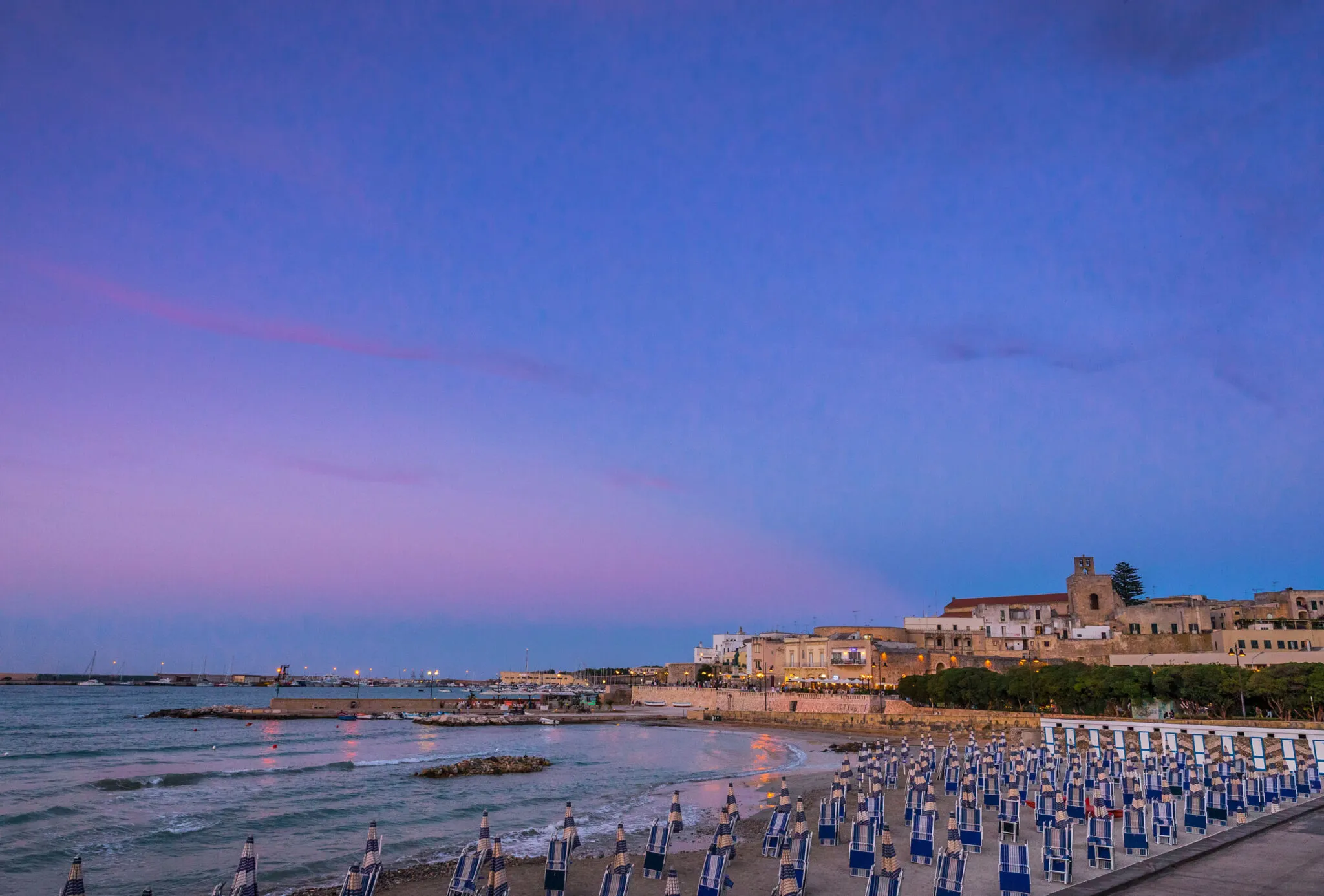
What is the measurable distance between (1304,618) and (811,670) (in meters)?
46.3

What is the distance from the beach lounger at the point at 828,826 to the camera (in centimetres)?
1912

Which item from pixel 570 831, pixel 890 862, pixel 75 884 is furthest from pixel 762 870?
pixel 75 884

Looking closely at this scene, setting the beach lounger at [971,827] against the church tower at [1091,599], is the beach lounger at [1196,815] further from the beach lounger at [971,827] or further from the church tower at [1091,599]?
the church tower at [1091,599]

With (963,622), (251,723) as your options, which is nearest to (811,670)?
(963,622)

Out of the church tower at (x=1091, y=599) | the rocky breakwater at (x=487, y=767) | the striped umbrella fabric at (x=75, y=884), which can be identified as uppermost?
the church tower at (x=1091, y=599)

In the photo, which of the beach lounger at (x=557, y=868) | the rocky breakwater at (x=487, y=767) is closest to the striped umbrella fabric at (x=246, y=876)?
the beach lounger at (x=557, y=868)

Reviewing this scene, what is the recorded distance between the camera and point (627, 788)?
36062 millimetres

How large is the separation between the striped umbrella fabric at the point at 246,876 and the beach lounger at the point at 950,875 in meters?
9.99

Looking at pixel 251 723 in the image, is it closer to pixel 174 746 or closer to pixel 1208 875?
pixel 174 746

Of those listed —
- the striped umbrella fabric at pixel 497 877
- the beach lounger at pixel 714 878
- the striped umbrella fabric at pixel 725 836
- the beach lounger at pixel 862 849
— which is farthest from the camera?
the striped umbrella fabric at pixel 725 836

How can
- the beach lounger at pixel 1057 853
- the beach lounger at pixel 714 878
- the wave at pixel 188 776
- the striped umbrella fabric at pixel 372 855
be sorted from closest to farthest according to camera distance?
the striped umbrella fabric at pixel 372 855
the beach lounger at pixel 714 878
the beach lounger at pixel 1057 853
the wave at pixel 188 776

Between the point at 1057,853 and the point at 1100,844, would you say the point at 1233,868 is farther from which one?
the point at 1057,853

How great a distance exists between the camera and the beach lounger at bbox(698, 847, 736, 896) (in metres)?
12.7

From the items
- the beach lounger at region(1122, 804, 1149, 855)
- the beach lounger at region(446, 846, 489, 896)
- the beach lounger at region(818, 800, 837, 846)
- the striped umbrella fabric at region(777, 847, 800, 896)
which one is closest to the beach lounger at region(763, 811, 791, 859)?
the beach lounger at region(818, 800, 837, 846)
